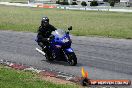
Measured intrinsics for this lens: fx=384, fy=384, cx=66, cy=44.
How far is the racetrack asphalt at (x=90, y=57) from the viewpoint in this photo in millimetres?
12469

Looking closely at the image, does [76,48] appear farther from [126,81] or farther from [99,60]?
[126,81]

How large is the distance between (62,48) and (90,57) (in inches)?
83.7

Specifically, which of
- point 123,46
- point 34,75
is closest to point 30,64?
point 34,75

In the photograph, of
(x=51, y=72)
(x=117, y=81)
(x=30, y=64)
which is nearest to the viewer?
(x=117, y=81)

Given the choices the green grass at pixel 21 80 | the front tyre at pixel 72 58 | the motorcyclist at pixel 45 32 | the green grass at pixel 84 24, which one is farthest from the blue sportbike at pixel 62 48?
the green grass at pixel 84 24

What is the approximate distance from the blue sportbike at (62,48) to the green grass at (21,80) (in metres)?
2.25

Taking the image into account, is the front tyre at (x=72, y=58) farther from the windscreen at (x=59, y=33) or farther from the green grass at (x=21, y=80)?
the green grass at (x=21, y=80)

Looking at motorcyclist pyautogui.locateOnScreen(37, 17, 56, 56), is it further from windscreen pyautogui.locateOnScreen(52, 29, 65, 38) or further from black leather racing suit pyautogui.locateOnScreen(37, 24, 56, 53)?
windscreen pyautogui.locateOnScreen(52, 29, 65, 38)

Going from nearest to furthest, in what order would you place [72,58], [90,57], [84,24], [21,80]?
[21,80], [72,58], [90,57], [84,24]

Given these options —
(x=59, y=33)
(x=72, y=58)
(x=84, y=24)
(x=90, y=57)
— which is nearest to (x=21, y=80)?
(x=72, y=58)

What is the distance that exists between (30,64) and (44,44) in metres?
1.17

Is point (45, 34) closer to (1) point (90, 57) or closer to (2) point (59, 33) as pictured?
(2) point (59, 33)

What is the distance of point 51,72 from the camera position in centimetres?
1242

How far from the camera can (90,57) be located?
1557 cm
